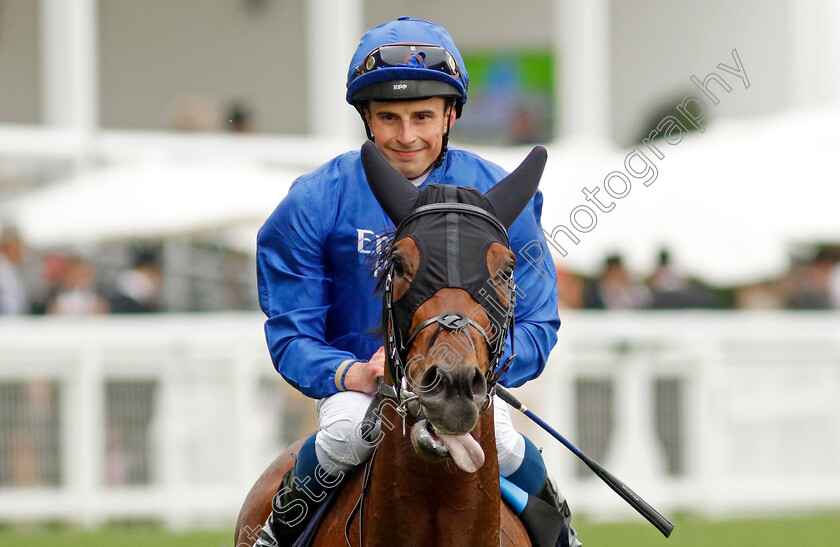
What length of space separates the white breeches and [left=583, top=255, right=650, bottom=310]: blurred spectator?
27.1ft

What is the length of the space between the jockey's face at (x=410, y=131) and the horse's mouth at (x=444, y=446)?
42.1 inches

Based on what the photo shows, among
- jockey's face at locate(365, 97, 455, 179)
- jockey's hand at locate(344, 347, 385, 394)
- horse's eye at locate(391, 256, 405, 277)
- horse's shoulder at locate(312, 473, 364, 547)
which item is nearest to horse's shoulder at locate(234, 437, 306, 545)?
horse's shoulder at locate(312, 473, 364, 547)

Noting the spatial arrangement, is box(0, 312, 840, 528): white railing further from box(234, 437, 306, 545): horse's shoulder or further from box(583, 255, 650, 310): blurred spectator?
box(234, 437, 306, 545): horse's shoulder

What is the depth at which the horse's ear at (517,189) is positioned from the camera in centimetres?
325

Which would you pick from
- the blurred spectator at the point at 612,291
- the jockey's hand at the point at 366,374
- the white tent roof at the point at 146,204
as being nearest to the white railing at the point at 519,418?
the blurred spectator at the point at 612,291

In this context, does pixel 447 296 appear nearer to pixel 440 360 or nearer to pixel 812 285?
pixel 440 360

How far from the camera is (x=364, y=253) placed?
372 centimetres

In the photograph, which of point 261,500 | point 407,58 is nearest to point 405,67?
point 407,58

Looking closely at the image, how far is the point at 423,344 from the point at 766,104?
18.1 m

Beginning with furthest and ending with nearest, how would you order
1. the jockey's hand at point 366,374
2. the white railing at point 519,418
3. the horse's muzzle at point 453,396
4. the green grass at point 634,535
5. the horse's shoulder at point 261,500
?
the white railing at point 519,418
the green grass at point 634,535
the horse's shoulder at point 261,500
the jockey's hand at point 366,374
the horse's muzzle at point 453,396

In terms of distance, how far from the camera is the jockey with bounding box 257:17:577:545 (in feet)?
12.0

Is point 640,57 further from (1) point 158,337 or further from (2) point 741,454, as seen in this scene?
(1) point 158,337

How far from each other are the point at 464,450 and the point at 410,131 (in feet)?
3.82

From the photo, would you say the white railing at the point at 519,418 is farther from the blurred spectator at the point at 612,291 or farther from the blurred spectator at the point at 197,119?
the blurred spectator at the point at 197,119
